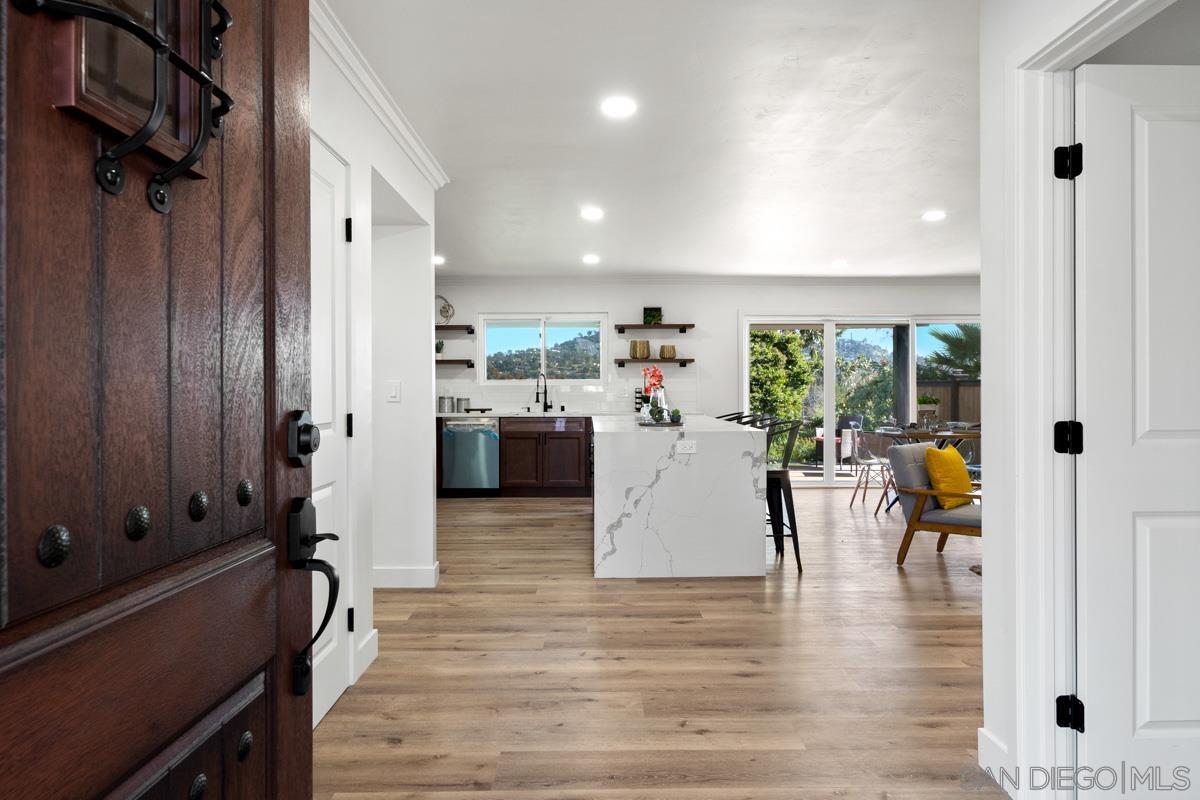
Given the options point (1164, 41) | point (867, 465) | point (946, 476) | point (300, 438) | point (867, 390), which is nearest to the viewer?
point (300, 438)

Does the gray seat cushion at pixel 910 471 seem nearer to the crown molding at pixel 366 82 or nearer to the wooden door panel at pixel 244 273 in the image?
the crown molding at pixel 366 82

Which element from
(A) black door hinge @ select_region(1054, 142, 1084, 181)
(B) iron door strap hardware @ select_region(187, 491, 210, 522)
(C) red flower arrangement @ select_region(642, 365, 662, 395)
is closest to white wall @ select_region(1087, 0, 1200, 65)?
(A) black door hinge @ select_region(1054, 142, 1084, 181)

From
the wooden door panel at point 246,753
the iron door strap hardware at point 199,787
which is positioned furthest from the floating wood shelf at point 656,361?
the iron door strap hardware at point 199,787

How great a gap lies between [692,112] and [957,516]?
297cm

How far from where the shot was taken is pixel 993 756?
1.93 metres

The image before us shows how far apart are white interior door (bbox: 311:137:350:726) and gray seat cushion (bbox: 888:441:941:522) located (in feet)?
11.4

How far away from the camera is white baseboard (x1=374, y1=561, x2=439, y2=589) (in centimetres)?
383

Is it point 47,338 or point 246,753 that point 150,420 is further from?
point 246,753

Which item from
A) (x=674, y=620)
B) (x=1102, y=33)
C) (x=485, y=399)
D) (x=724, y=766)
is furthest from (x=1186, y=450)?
(x=485, y=399)

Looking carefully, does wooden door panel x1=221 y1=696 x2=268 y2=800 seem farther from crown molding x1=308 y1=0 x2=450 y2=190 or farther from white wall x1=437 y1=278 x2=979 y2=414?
white wall x1=437 y1=278 x2=979 y2=414

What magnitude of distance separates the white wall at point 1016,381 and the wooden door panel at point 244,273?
1.83 metres

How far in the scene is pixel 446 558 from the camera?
4.55 m

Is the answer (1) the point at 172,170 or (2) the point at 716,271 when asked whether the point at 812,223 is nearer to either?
(2) the point at 716,271

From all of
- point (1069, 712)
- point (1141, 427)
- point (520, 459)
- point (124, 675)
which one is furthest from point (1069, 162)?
point (520, 459)
